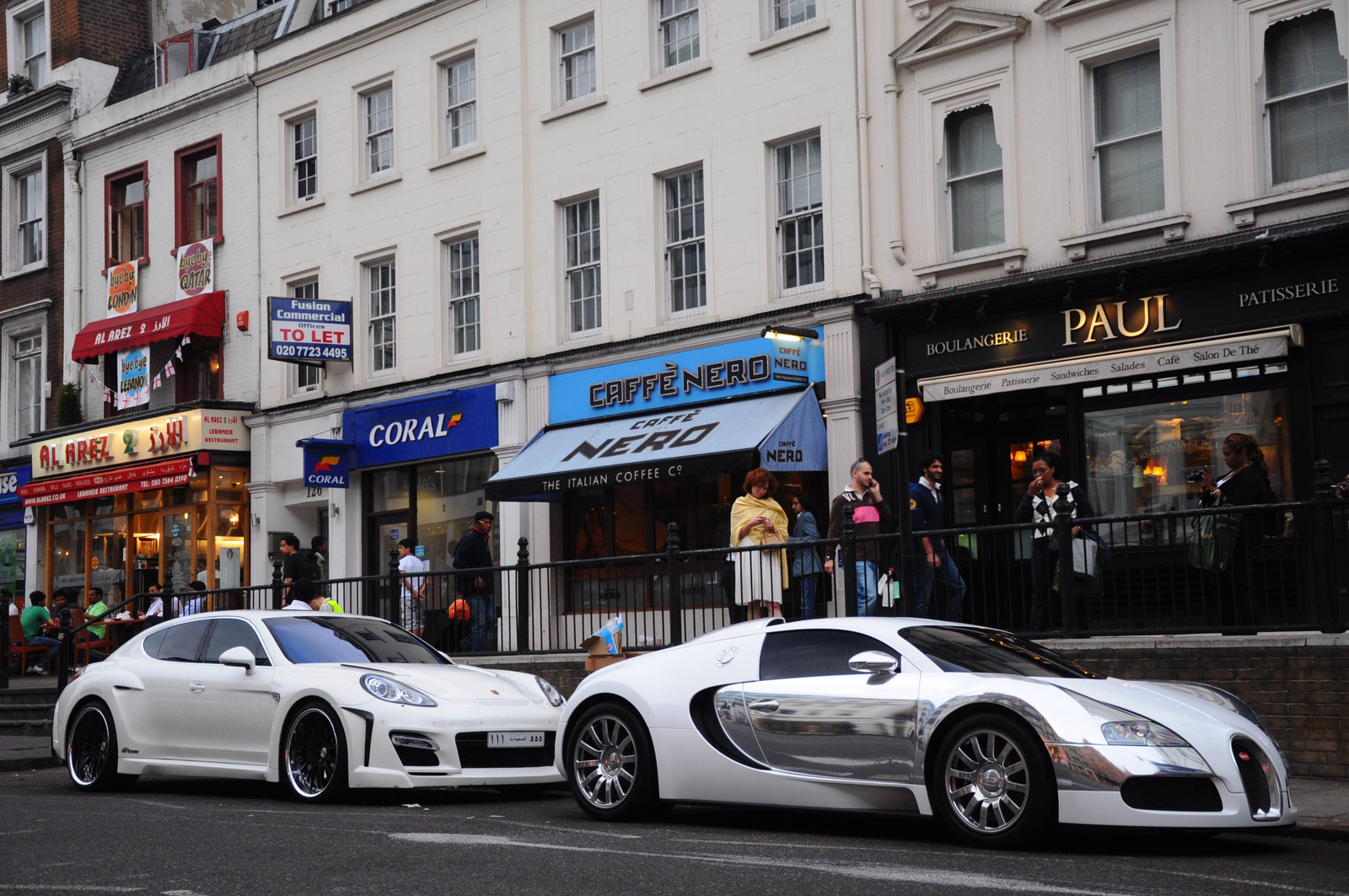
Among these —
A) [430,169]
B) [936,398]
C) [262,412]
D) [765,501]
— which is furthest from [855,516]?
[262,412]

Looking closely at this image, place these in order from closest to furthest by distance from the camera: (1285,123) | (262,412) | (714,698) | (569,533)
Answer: (714,698)
(1285,123)
(569,533)
(262,412)

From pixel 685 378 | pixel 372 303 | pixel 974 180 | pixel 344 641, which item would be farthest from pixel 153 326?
pixel 344 641

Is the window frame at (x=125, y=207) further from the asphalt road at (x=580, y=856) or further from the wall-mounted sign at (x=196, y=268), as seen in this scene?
the asphalt road at (x=580, y=856)

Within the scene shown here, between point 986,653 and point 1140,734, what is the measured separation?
1.27m

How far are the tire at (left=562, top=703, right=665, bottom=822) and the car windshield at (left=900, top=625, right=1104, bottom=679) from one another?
178 centimetres

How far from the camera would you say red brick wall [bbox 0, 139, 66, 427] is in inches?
1236

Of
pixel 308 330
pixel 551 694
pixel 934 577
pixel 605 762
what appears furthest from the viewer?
pixel 308 330

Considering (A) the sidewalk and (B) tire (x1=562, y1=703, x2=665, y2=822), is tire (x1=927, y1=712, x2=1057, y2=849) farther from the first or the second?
(B) tire (x1=562, y1=703, x2=665, y2=822)

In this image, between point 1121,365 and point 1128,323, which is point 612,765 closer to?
point 1121,365

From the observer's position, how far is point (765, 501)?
643 inches

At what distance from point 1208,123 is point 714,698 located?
9.99 metres

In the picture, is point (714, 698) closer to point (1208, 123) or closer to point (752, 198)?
point (1208, 123)

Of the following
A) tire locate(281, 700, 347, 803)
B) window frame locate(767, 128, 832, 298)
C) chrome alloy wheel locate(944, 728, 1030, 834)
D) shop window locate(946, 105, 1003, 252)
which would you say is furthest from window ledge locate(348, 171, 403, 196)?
chrome alloy wheel locate(944, 728, 1030, 834)

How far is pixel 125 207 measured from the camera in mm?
30484
